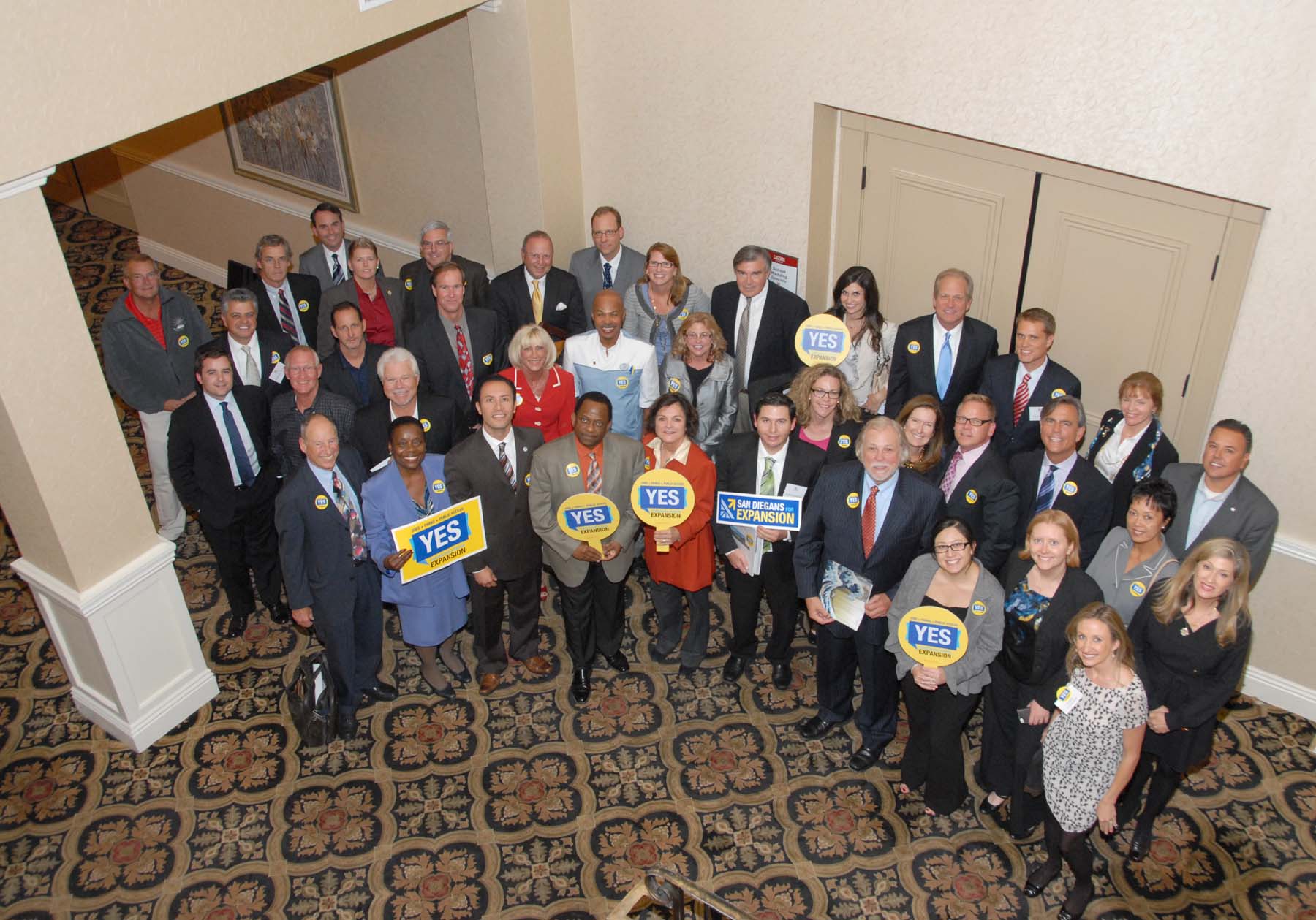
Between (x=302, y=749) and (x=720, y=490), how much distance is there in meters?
2.76

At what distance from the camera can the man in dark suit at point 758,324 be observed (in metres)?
7.16

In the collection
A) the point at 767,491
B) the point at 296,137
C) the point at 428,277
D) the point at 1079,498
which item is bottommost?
the point at 767,491

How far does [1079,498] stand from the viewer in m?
5.72

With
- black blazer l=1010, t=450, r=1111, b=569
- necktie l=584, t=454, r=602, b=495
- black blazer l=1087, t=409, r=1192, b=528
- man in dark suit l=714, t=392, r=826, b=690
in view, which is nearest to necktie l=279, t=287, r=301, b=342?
necktie l=584, t=454, r=602, b=495

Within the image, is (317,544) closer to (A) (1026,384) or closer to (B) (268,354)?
(B) (268,354)

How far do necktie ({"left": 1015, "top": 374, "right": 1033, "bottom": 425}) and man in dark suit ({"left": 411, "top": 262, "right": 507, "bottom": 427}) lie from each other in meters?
3.21

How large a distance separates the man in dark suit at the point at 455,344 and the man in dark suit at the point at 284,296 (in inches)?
43.7

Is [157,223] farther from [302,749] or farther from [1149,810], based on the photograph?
[1149,810]

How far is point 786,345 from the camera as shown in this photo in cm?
740

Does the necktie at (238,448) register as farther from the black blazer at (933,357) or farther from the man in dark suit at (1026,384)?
the man in dark suit at (1026,384)

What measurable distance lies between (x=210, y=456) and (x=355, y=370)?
3.16ft

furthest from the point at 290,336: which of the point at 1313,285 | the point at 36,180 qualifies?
the point at 1313,285

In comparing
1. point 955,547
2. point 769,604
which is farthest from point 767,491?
point 955,547

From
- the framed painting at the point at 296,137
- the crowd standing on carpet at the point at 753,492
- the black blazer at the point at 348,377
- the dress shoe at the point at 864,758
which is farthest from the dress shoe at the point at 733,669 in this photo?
the framed painting at the point at 296,137
